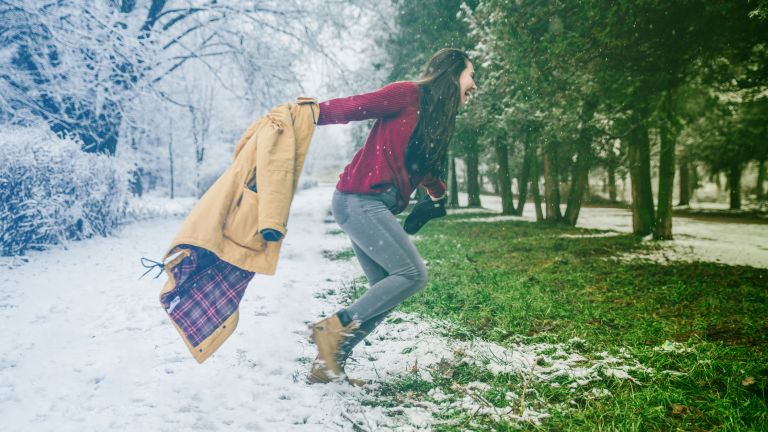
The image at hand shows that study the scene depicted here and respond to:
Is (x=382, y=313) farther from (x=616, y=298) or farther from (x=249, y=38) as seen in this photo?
(x=249, y=38)

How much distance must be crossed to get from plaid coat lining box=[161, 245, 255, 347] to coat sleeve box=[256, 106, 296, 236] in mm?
480

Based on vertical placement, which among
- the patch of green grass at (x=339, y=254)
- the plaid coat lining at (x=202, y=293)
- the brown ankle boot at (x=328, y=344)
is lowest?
the patch of green grass at (x=339, y=254)

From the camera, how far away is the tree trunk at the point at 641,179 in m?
10.7

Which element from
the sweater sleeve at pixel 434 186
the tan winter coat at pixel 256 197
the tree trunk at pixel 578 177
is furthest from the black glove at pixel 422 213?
the tree trunk at pixel 578 177

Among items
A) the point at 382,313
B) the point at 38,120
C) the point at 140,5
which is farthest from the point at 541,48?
the point at 140,5

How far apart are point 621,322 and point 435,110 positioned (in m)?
2.97

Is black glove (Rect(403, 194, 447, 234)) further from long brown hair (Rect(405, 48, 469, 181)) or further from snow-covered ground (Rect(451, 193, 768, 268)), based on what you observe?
snow-covered ground (Rect(451, 193, 768, 268))

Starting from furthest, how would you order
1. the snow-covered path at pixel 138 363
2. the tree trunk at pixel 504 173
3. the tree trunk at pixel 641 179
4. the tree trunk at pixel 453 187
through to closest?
the tree trunk at pixel 453 187
the tree trunk at pixel 504 173
the tree trunk at pixel 641 179
the snow-covered path at pixel 138 363

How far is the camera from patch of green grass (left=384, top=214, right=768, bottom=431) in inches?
97.7

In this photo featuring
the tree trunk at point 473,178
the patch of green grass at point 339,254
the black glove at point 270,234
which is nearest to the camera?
the black glove at point 270,234

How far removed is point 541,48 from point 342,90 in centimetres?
672

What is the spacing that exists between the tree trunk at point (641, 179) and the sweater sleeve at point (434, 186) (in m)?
9.31

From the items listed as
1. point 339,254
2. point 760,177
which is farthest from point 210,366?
point 760,177

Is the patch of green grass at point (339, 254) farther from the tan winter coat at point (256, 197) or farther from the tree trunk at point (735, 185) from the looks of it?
the tree trunk at point (735, 185)
